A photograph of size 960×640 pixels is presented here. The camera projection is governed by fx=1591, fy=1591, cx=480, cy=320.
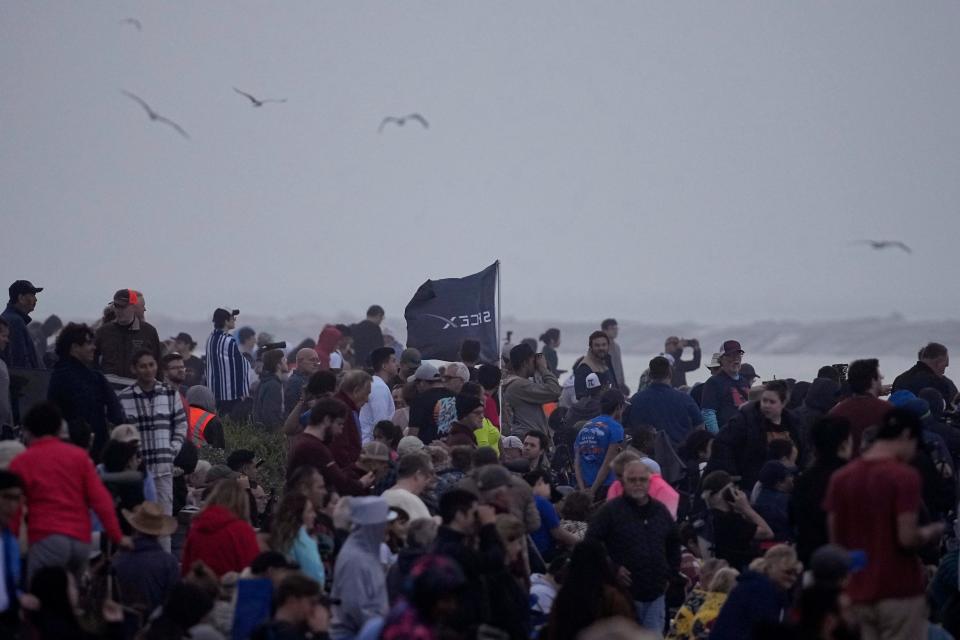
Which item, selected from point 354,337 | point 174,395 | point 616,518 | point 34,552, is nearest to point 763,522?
point 616,518

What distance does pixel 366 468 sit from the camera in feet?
38.5

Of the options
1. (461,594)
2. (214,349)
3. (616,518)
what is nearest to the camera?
(461,594)

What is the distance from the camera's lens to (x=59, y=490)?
28.3ft

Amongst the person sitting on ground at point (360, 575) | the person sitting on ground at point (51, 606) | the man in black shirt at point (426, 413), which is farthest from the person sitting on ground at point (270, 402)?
the person sitting on ground at point (51, 606)

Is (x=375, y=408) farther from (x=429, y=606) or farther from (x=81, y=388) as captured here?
(x=429, y=606)

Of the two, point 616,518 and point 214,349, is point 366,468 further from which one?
point 214,349

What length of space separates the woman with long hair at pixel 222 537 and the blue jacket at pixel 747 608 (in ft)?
9.07

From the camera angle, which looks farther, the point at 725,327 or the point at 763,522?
the point at 725,327

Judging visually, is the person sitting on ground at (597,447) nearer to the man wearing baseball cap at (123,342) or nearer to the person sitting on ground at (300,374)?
the person sitting on ground at (300,374)

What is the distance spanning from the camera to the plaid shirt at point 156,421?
37.2 ft

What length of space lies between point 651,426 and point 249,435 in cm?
448

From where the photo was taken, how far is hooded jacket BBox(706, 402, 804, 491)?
12.3 metres

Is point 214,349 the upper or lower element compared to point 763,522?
upper

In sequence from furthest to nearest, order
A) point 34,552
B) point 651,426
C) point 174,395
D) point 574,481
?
point 574,481
point 651,426
point 174,395
point 34,552
